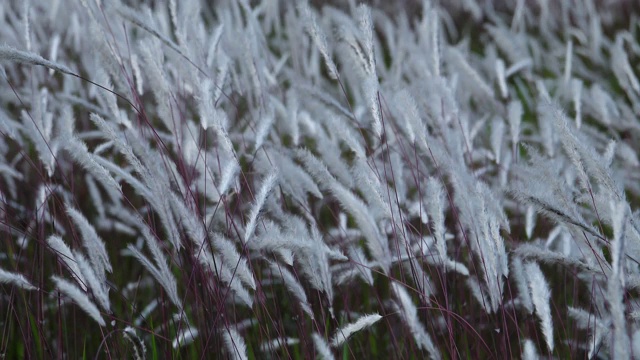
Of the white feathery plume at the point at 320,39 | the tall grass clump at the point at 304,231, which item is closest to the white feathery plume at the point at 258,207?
the tall grass clump at the point at 304,231

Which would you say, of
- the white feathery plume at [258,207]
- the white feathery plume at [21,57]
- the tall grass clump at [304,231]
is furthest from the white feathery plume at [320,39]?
the white feathery plume at [21,57]

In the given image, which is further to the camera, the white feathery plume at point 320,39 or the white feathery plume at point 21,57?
the white feathery plume at point 320,39

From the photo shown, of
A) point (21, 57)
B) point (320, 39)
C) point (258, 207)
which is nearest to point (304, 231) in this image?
point (258, 207)

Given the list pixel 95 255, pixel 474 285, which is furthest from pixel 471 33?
pixel 95 255

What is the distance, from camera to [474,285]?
1415 millimetres

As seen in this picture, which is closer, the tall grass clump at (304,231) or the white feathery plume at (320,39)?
the tall grass clump at (304,231)

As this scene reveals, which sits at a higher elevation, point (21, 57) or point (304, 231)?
point (21, 57)

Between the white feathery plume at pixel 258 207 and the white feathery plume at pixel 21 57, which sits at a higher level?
the white feathery plume at pixel 21 57

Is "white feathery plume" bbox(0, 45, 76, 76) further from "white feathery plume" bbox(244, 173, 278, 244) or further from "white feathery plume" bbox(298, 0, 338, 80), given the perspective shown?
"white feathery plume" bbox(298, 0, 338, 80)

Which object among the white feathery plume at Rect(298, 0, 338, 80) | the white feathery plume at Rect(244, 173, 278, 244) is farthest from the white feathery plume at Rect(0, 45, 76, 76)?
the white feathery plume at Rect(298, 0, 338, 80)

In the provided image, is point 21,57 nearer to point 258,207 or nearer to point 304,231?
point 258,207

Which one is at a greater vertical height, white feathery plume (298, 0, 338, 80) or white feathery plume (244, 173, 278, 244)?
white feathery plume (298, 0, 338, 80)

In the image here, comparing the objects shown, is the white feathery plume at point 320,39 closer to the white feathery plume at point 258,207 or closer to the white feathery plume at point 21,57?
the white feathery plume at point 258,207

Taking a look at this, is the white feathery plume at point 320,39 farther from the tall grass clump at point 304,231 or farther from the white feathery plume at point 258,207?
the white feathery plume at point 258,207
